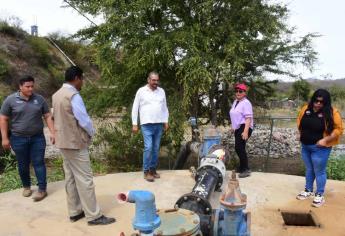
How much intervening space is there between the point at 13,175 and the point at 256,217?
17.9 feet

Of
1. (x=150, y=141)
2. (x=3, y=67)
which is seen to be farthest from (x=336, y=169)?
(x=3, y=67)

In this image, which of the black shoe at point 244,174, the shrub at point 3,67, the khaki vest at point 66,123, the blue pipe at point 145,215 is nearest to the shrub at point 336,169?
the black shoe at point 244,174

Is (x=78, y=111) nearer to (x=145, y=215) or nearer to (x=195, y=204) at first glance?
(x=195, y=204)

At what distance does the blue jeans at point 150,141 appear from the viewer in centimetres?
607

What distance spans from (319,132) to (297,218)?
1.05 m

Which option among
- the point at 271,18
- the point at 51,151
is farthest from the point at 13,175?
the point at 271,18

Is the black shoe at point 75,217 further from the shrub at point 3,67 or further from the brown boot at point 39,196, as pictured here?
the shrub at point 3,67

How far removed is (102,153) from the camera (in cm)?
956

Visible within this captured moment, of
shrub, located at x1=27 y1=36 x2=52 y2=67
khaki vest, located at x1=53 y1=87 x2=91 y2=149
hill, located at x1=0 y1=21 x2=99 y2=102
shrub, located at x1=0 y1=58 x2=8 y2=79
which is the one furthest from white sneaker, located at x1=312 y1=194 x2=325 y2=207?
shrub, located at x1=27 y1=36 x2=52 y2=67

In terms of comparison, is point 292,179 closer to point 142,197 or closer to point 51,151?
point 142,197

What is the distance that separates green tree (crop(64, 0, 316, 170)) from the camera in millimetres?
8094

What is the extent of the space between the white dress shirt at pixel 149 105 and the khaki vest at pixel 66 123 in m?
1.70

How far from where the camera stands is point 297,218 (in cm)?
497

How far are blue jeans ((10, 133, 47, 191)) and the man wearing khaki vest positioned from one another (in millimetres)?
1030
